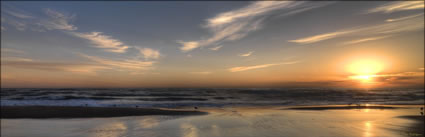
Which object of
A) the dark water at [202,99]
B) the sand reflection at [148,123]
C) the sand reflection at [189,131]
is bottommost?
the dark water at [202,99]

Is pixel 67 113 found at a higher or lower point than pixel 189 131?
lower

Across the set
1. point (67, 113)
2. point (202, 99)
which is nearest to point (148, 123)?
point (67, 113)

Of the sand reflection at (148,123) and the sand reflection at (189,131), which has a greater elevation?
the sand reflection at (189,131)

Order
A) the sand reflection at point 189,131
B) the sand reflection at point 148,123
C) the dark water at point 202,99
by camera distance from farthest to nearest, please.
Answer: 1. the dark water at point 202,99
2. the sand reflection at point 148,123
3. the sand reflection at point 189,131

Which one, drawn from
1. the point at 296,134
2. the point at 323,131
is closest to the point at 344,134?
the point at 323,131

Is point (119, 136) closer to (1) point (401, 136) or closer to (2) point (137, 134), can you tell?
(2) point (137, 134)

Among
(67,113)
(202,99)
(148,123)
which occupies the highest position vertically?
(148,123)

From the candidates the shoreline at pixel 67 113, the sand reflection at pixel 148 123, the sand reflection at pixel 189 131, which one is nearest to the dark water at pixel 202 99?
the shoreline at pixel 67 113

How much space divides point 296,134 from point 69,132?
10.2 meters

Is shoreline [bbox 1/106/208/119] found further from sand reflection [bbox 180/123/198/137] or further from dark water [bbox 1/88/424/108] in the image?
dark water [bbox 1/88/424/108]

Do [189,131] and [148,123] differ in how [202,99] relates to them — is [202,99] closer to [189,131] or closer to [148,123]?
[148,123]

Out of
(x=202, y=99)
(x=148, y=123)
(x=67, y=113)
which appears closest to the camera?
(x=148, y=123)

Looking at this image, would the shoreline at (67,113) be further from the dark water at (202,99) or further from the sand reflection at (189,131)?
the dark water at (202,99)

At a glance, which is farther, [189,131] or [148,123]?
[148,123]
